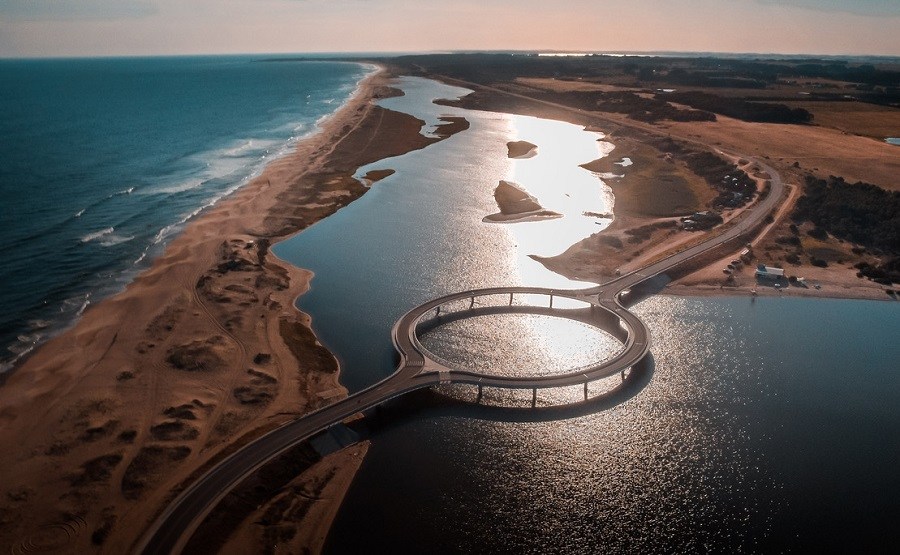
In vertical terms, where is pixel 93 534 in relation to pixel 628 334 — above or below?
below

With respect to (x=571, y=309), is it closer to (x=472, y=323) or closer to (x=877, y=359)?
(x=472, y=323)

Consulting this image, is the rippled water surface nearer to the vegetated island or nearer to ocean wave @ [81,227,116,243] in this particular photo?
the vegetated island

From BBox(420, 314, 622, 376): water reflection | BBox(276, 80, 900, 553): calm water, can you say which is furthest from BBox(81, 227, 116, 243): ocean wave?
BBox(420, 314, 622, 376): water reflection

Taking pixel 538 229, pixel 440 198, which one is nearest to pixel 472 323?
pixel 538 229

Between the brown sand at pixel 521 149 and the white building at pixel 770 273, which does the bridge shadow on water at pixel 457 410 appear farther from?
the brown sand at pixel 521 149

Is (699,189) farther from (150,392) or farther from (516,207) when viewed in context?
(150,392)
